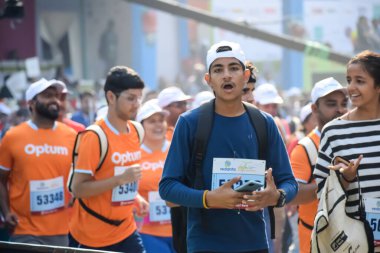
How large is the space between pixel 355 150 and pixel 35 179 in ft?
11.8

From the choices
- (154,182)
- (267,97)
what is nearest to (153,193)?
(154,182)

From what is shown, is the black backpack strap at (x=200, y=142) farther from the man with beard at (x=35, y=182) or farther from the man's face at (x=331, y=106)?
the man with beard at (x=35, y=182)

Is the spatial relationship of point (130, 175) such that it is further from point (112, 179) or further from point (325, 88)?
point (325, 88)

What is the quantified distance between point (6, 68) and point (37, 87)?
15.6 meters

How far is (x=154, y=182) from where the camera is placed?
27.9ft

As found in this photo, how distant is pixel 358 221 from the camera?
5250 millimetres

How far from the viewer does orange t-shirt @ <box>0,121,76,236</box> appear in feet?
26.6

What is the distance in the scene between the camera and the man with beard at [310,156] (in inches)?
257

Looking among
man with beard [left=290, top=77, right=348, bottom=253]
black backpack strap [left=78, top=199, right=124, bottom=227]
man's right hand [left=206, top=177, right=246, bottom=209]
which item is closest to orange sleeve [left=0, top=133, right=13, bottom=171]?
black backpack strap [left=78, top=199, right=124, bottom=227]

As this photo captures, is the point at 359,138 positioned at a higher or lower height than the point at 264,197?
higher

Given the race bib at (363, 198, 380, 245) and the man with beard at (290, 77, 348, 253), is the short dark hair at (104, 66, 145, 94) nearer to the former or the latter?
Result: the man with beard at (290, 77, 348, 253)

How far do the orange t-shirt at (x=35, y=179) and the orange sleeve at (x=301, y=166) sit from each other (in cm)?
244

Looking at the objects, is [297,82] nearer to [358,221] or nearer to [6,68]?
[6,68]

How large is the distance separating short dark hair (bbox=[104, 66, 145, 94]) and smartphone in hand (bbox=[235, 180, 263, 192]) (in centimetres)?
298
